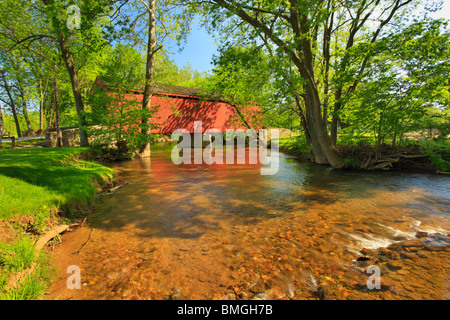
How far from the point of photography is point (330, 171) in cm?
1037

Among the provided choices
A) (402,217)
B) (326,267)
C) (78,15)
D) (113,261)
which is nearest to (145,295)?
(113,261)

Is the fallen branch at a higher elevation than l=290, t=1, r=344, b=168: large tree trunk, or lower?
lower

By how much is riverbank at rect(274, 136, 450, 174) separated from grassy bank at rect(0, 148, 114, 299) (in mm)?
11464

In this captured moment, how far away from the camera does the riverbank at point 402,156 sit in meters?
9.48

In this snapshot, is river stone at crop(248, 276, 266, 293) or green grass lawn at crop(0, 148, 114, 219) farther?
green grass lawn at crop(0, 148, 114, 219)

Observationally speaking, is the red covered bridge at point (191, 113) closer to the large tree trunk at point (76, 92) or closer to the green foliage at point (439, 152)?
the large tree trunk at point (76, 92)

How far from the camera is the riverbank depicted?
31.1 feet

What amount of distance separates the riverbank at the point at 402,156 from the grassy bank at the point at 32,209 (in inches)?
451

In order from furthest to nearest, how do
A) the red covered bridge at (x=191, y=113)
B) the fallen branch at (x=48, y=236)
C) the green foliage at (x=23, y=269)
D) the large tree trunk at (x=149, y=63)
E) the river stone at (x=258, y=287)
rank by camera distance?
the red covered bridge at (x=191, y=113)
the large tree trunk at (x=149, y=63)
the fallen branch at (x=48, y=236)
the river stone at (x=258, y=287)
the green foliage at (x=23, y=269)

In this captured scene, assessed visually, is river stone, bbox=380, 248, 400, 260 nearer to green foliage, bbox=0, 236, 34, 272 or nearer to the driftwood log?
the driftwood log

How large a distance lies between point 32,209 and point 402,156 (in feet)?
44.8

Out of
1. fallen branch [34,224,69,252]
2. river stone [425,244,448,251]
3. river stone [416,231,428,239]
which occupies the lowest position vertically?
river stone [416,231,428,239]

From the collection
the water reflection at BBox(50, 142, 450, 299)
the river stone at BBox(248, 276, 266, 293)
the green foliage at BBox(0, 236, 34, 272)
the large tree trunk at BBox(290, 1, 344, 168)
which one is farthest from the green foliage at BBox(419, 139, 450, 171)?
the green foliage at BBox(0, 236, 34, 272)

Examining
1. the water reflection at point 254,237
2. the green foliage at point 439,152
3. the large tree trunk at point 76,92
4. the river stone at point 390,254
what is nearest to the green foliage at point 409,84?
the green foliage at point 439,152
